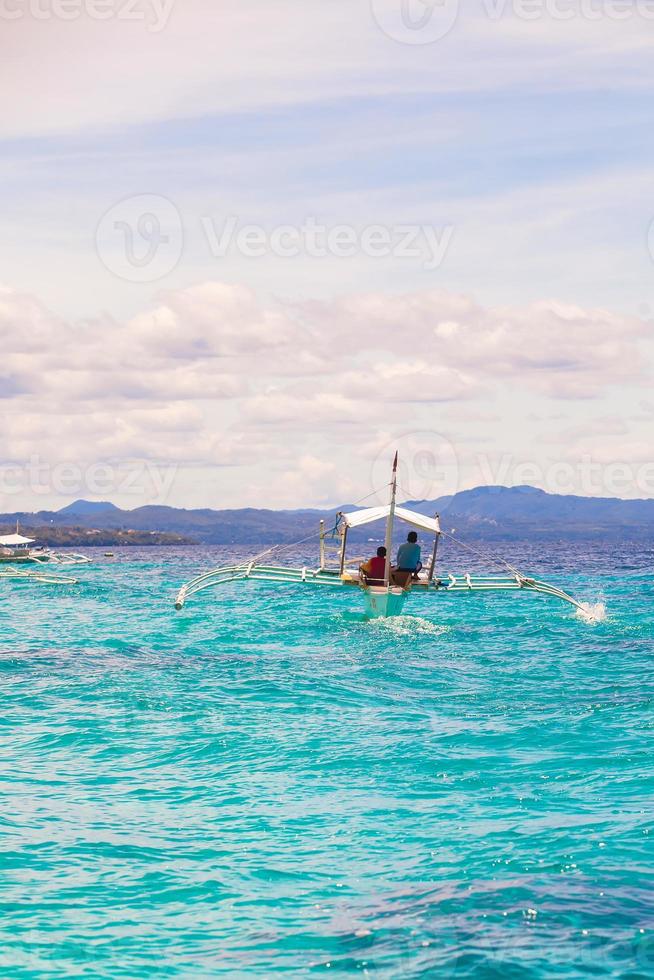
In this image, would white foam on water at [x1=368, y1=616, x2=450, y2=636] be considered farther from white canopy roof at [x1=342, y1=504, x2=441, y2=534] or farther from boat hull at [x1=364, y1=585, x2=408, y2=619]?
white canopy roof at [x1=342, y1=504, x2=441, y2=534]

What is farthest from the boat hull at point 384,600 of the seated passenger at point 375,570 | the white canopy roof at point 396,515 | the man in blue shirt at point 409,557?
the white canopy roof at point 396,515

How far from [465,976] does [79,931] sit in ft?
15.6

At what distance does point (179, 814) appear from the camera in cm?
1672

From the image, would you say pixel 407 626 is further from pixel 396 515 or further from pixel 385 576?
pixel 396 515

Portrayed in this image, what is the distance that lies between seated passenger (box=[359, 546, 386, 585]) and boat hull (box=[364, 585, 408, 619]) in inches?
16.7

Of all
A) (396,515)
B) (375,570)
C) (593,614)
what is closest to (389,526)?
(396,515)

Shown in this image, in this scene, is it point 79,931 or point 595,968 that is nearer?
point 595,968

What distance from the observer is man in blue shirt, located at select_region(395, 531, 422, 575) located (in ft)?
134

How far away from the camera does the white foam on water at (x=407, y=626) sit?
142ft

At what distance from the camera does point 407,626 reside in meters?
45.2

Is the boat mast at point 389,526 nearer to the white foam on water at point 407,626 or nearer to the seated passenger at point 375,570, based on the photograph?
the seated passenger at point 375,570

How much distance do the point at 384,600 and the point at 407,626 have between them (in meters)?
3.23

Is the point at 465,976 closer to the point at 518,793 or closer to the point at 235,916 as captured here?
the point at 235,916

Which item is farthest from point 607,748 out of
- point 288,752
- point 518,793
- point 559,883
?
point 559,883
